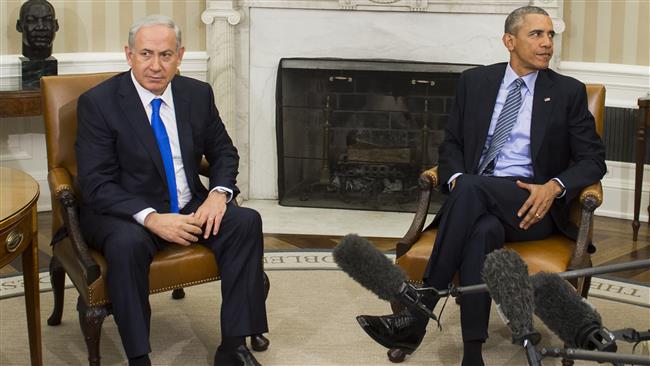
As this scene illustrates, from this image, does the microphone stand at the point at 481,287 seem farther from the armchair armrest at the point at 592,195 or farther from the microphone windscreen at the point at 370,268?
the armchair armrest at the point at 592,195

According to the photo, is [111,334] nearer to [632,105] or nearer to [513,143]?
[513,143]

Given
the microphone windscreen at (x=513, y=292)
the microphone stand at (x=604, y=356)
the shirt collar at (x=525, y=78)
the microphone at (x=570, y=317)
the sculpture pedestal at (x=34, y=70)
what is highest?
the shirt collar at (x=525, y=78)

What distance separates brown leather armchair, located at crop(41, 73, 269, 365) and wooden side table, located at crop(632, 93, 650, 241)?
2.55 meters

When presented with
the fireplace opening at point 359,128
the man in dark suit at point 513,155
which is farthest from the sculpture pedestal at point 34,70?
the man in dark suit at point 513,155

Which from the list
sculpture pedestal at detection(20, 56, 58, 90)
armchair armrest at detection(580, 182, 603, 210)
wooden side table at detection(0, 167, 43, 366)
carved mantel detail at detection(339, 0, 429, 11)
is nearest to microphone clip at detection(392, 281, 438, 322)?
wooden side table at detection(0, 167, 43, 366)

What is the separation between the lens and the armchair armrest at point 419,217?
3.86 metres

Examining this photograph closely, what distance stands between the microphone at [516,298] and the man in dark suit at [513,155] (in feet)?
7.41

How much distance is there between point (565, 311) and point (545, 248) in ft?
7.83

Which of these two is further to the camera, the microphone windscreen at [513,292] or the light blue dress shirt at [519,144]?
the light blue dress shirt at [519,144]

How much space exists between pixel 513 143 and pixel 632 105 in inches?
88.4

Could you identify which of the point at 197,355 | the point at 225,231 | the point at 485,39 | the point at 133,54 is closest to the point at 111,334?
the point at 197,355

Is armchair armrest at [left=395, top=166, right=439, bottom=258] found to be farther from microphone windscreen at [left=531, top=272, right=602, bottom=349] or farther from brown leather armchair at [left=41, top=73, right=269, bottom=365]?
microphone windscreen at [left=531, top=272, right=602, bottom=349]

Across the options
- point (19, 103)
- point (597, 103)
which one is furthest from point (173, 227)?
point (19, 103)

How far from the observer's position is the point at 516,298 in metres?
1.32
